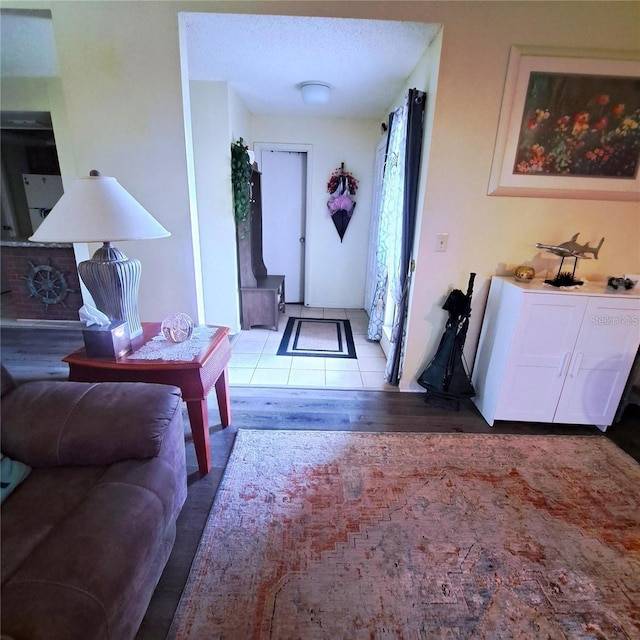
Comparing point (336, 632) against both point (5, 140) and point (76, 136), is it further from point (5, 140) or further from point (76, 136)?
point (5, 140)

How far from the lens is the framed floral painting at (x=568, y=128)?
1.93 metres

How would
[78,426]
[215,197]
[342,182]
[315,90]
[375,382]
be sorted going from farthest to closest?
[342,182] < [215,197] < [315,90] < [375,382] < [78,426]

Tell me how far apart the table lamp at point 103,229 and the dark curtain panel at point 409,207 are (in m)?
1.57

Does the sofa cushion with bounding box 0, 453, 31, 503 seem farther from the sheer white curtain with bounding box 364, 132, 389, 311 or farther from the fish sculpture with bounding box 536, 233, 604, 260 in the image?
the sheer white curtain with bounding box 364, 132, 389, 311

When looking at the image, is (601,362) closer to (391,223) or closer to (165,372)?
(391,223)

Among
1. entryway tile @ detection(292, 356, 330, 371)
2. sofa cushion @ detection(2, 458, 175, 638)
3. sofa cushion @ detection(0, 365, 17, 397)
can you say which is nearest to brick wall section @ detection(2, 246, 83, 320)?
entryway tile @ detection(292, 356, 330, 371)

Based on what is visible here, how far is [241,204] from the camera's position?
3.23m

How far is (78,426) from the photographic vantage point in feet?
3.75

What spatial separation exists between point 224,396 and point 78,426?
0.94 meters

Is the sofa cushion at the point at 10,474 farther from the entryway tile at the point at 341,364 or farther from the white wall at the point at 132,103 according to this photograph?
the entryway tile at the point at 341,364

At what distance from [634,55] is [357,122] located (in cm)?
259

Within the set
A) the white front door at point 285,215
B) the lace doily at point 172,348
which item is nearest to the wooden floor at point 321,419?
the lace doily at point 172,348

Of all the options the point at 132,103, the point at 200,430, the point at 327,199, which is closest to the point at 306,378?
the point at 200,430

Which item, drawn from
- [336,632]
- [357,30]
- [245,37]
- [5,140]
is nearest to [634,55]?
[357,30]
